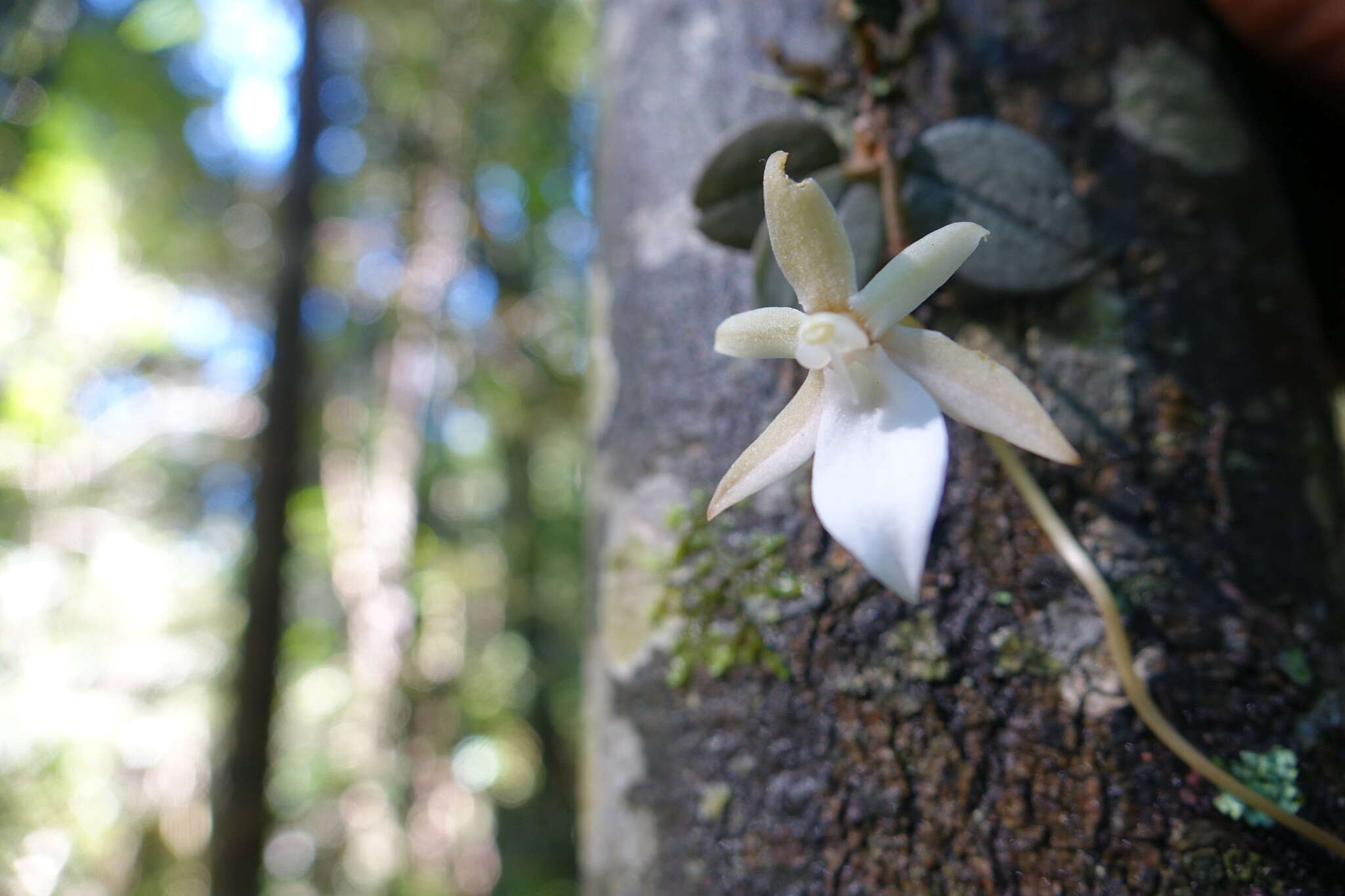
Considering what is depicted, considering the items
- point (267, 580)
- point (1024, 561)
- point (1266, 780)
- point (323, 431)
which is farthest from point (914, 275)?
point (323, 431)

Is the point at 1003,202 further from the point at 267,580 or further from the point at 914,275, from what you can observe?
the point at 267,580

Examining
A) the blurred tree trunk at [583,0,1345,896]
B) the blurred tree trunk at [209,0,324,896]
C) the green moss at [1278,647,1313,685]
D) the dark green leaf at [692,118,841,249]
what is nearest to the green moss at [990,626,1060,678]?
the blurred tree trunk at [583,0,1345,896]

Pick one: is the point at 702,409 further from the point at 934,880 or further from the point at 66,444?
the point at 66,444

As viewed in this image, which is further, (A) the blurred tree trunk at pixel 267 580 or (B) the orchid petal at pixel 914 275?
(A) the blurred tree trunk at pixel 267 580

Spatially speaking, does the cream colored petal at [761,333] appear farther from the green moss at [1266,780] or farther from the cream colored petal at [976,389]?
the green moss at [1266,780]

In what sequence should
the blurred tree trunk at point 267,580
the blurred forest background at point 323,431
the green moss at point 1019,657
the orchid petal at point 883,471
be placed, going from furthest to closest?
the blurred forest background at point 323,431 → the blurred tree trunk at point 267,580 → the green moss at point 1019,657 → the orchid petal at point 883,471

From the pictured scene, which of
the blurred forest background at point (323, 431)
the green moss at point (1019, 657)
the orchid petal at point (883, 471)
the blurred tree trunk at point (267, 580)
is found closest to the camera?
the orchid petal at point (883, 471)

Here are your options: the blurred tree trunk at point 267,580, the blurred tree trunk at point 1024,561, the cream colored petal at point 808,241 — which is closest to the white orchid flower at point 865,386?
the cream colored petal at point 808,241

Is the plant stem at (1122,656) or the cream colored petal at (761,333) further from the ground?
the cream colored petal at (761,333)
